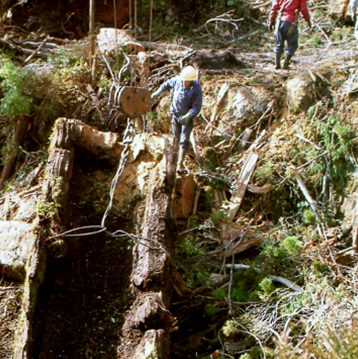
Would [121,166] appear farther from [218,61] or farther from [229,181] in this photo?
[218,61]

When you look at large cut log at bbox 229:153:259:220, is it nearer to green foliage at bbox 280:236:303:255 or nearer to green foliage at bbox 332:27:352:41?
green foliage at bbox 280:236:303:255

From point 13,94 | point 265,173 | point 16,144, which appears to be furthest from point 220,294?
point 13,94

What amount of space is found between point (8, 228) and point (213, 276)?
9.26 feet

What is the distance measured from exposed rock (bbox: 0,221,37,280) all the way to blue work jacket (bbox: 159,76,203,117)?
Answer: 9.02 ft

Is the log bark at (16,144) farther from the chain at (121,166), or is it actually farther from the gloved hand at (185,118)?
the gloved hand at (185,118)

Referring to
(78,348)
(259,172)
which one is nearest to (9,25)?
(259,172)

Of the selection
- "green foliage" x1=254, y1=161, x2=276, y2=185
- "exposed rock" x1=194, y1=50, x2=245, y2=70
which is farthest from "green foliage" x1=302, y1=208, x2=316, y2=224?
"exposed rock" x1=194, y1=50, x2=245, y2=70

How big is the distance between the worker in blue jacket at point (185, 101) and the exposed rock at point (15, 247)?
2.73 m

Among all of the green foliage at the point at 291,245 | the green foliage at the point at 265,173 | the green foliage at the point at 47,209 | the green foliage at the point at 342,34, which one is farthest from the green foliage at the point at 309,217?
the green foliage at the point at 342,34

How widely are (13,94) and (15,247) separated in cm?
326

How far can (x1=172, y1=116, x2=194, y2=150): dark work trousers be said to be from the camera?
7570mm

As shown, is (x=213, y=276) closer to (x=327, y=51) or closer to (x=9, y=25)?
(x=327, y=51)

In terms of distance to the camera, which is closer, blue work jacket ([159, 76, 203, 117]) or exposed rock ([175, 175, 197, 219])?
blue work jacket ([159, 76, 203, 117])

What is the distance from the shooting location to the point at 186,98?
728 centimetres
